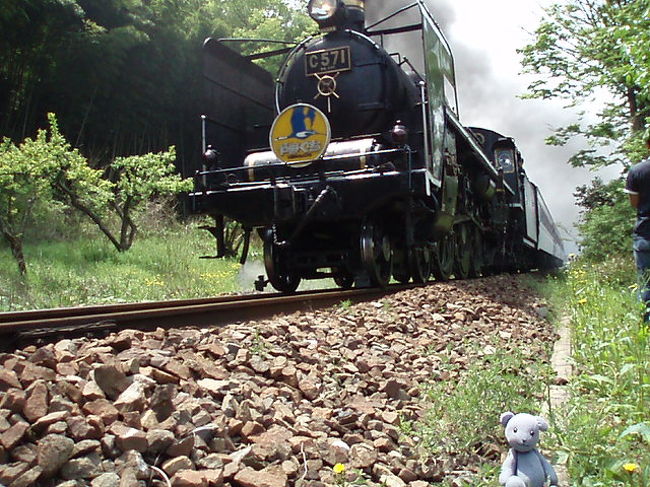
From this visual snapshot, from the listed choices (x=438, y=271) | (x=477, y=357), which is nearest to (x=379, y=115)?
(x=438, y=271)

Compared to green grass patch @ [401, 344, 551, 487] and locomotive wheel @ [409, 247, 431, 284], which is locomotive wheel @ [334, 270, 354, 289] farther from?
green grass patch @ [401, 344, 551, 487]

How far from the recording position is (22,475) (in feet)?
4.95

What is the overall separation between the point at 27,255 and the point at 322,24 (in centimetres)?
835

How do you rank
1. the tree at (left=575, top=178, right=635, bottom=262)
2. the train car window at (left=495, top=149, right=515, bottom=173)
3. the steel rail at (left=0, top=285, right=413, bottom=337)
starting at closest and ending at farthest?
the steel rail at (left=0, top=285, right=413, bottom=337) < the tree at (left=575, top=178, right=635, bottom=262) < the train car window at (left=495, top=149, right=515, bottom=173)

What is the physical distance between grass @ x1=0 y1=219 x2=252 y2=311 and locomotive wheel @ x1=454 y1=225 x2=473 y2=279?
11.1 feet

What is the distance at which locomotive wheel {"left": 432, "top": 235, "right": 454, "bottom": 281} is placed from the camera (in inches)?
311

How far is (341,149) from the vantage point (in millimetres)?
6473

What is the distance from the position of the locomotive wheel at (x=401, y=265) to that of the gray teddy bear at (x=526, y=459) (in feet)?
17.7

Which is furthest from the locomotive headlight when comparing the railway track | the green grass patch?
the green grass patch

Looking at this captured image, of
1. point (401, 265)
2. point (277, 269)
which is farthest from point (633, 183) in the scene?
point (277, 269)

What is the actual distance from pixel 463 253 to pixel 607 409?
703 cm

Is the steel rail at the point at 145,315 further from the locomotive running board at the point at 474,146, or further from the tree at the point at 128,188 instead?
the tree at the point at 128,188

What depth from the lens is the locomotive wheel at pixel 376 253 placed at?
621cm

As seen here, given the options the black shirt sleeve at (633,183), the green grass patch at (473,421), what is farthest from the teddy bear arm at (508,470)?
the black shirt sleeve at (633,183)
